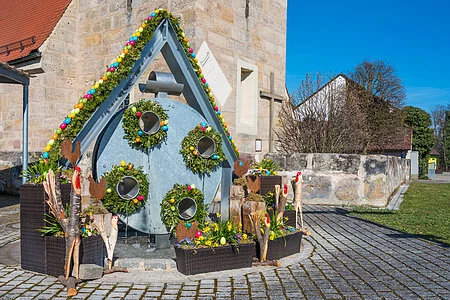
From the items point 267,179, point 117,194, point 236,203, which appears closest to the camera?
point 117,194

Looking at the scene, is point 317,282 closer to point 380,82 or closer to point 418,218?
point 418,218

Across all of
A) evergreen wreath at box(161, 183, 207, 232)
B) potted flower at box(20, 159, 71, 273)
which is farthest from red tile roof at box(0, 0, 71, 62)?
potted flower at box(20, 159, 71, 273)

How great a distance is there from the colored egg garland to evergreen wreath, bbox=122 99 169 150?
0.41 meters

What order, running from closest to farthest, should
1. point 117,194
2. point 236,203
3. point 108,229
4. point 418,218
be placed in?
point 108,229, point 117,194, point 236,203, point 418,218

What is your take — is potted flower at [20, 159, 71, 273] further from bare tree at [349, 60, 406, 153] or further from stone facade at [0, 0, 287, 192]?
bare tree at [349, 60, 406, 153]

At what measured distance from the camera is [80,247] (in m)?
4.08

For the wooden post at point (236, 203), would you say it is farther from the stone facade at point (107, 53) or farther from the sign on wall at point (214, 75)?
the stone facade at point (107, 53)

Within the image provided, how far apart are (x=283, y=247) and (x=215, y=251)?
947mm

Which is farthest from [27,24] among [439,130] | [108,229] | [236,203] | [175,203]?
[439,130]

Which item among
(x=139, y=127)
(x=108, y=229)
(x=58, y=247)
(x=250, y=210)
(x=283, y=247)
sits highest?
(x=139, y=127)

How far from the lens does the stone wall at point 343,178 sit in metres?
9.30

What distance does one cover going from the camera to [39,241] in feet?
13.4

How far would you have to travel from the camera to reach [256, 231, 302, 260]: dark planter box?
473cm

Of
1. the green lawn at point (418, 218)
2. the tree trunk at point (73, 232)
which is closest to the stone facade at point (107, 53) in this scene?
the green lawn at point (418, 218)
